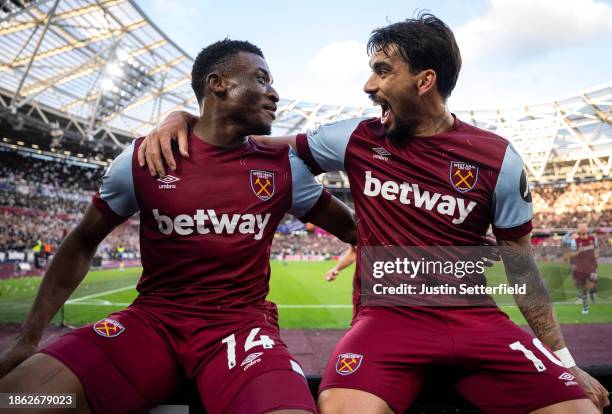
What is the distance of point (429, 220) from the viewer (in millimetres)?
2219

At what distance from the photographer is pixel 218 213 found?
7.31 ft

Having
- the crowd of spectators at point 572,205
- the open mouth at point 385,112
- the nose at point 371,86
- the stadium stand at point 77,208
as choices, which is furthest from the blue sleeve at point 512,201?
the crowd of spectators at point 572,205

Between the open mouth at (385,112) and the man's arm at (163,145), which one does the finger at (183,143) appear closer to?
the man's arm at (163,145)

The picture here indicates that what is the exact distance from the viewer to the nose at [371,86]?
2.28 metres

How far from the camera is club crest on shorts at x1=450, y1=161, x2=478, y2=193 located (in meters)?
2.24

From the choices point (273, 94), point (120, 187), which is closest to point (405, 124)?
point (273, 94)

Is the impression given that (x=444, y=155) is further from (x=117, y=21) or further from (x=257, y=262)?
(x=117, y=21)

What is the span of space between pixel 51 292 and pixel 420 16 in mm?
2529

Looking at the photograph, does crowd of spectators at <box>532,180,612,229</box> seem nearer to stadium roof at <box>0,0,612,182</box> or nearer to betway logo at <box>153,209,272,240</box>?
stadium roof at <box>0,0,612,182</box>

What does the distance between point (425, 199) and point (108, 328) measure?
1.68 metres

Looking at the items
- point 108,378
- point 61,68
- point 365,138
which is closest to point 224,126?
point 365,138

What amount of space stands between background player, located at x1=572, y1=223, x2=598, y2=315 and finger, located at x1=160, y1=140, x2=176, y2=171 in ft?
34.5

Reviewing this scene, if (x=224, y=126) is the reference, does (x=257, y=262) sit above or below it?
below

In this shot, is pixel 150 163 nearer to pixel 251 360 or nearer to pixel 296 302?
pixel 251 360
